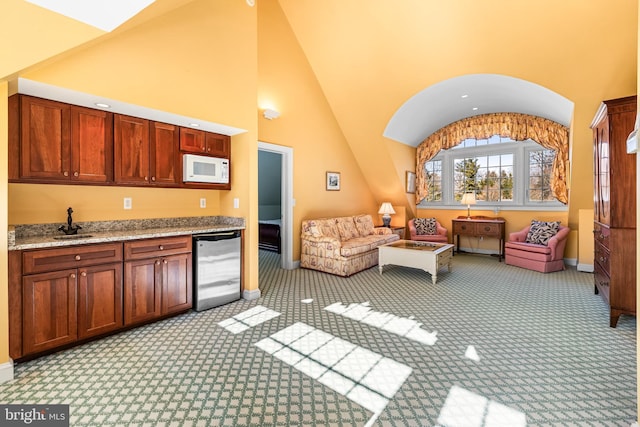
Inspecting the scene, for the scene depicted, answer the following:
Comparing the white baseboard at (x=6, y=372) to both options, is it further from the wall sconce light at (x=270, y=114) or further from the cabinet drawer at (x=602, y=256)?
the cabinet drawer at (x=602, y=256)

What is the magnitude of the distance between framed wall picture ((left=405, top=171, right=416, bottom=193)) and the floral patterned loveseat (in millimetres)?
1810

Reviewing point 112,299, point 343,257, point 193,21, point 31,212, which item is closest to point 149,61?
point 193,21

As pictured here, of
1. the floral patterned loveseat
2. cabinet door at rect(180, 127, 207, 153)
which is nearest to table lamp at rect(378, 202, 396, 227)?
the floral patterned loveseat

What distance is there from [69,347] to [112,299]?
0.47 metres

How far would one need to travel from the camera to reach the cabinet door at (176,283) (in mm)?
3115

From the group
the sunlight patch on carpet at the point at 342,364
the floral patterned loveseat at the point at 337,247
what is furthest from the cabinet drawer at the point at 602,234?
the floral patterned loveseat at the point at 337,247

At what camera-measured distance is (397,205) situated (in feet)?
25.6

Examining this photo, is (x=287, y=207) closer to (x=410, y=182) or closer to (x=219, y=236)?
(x=219, y=236)

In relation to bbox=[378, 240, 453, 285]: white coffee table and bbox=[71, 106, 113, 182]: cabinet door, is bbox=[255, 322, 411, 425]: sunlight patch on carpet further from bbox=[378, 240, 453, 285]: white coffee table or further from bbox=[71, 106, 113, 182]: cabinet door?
bbox=[378, 240, 453, 285]: white coffee table

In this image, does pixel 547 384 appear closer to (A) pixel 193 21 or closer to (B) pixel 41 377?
(B) pixel 41 377

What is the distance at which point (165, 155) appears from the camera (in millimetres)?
3295

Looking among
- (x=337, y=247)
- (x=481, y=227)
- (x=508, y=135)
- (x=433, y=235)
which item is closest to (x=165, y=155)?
(x=337, y=247)

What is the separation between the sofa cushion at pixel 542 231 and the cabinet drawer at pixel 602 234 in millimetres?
1778

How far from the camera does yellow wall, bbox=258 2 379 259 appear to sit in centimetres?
491
